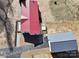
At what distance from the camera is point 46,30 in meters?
6.36

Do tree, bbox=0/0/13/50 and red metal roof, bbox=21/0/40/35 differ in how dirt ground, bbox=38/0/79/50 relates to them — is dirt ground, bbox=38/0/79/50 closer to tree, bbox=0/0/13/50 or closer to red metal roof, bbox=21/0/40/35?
red metal roof, bbox=21/0/40/35

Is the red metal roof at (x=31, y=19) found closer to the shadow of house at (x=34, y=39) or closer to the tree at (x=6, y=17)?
the shadow of house at (x=34, y=39)

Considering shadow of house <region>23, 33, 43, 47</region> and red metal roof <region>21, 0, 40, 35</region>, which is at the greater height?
red metal roof <region>21, 0, 40, 35</region>

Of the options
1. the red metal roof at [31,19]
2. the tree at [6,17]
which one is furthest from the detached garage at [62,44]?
the tree at [6,17]

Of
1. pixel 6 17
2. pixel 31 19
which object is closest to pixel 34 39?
pixel 31 19

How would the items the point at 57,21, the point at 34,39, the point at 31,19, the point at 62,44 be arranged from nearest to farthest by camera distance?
the point at 62,44, the point at 31,19, the point at 34,39, the point at 57,21

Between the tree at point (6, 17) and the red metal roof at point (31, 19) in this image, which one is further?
the tree at point (6, 17)

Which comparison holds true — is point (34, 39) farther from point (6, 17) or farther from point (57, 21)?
point (6, 17)

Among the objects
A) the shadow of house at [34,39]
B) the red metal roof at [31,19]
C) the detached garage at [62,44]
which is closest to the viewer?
the detached garage at [62,44]

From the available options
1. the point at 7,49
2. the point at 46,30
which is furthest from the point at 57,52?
the point at 7,49

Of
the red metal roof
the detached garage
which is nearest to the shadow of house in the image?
the red metal roof

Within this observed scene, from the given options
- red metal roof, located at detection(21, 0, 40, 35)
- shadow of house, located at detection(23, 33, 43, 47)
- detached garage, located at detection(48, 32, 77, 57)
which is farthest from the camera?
shadow of house, located at detection(23, 33, 43, 47)

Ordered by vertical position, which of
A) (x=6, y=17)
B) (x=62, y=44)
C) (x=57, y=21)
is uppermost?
(x=6, y=17)

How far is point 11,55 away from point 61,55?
0.95m
